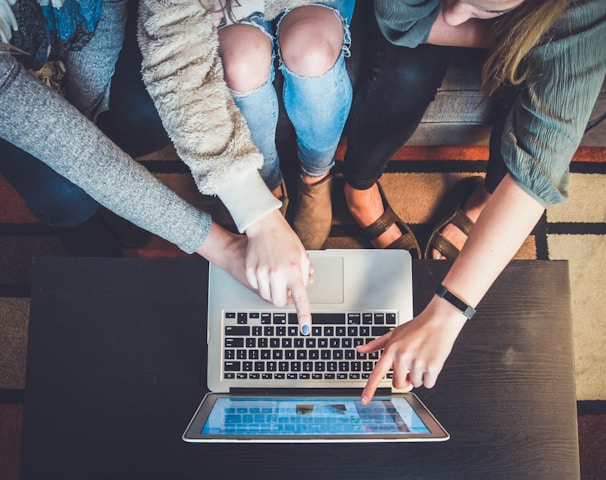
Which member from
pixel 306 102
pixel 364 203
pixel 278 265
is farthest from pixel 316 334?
pixel 364 203

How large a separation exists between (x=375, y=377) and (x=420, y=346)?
8cm

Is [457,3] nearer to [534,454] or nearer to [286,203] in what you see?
[286,203]

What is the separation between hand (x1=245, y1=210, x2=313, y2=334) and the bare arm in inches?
5.0

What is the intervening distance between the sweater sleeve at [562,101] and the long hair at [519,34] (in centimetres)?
3

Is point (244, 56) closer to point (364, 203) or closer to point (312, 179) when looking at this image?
point (312, 179)

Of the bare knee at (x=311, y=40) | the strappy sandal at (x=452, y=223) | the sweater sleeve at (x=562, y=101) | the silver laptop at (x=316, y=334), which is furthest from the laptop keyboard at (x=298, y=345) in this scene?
the strappy sandal at (x=452, y=223)

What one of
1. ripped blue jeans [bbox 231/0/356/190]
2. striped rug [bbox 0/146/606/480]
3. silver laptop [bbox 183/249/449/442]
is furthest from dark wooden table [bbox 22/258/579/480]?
striped rug [bbox 0/146/606/480]

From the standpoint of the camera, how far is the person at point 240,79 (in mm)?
705

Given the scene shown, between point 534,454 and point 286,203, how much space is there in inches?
29.1

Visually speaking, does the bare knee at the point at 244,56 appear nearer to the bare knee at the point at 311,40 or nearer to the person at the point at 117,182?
the bare knee at the point at 311,40

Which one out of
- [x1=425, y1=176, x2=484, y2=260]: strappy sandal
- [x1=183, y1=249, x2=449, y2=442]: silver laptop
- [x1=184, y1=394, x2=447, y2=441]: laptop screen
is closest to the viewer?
[x1=184, y1=394, x2=447, y2=441]: laptop screen

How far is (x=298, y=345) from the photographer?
742 mm

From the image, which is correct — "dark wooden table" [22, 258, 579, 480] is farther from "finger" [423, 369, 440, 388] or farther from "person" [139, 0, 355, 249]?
"person" [139, 0, 355, 249]

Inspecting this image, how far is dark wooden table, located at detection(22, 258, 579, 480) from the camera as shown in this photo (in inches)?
27.7
